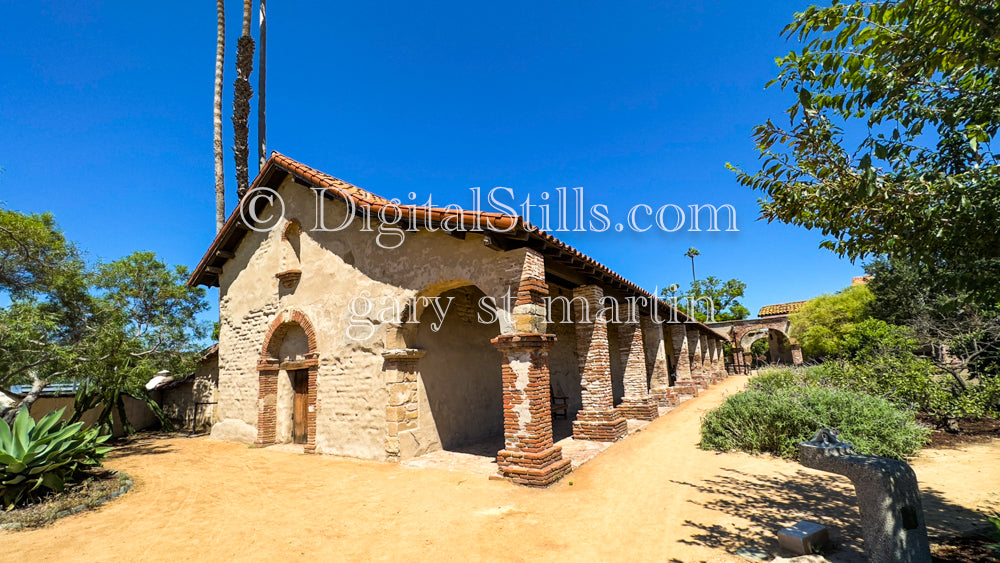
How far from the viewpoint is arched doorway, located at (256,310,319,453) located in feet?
33.9

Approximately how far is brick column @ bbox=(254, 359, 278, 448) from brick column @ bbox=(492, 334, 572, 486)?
6690mm

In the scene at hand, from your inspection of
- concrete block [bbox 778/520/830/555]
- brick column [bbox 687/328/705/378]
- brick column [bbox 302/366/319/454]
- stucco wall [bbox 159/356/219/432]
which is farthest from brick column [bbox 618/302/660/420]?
stucco wall [bbox 159/356/219/432]

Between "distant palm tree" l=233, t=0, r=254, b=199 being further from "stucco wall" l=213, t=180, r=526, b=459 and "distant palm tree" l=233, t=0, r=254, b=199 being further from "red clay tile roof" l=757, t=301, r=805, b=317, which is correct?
"red clay tile roof" l=757, t=301, r=805, b=317

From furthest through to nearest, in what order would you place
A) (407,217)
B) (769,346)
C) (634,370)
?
1. (769,346)
2. (634,370)
3. (407,217)

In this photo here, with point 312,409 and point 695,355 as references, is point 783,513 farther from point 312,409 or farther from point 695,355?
point 695,355

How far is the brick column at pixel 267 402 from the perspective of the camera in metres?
10.3

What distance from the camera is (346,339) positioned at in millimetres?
8953

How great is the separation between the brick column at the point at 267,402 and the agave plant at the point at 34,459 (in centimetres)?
353

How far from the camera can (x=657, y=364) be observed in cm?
1377

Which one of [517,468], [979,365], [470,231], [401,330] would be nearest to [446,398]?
[401,330]

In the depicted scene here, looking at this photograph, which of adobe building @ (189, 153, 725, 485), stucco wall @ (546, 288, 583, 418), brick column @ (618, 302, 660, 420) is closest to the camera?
adobe building @ (189, 153, 725, 485)

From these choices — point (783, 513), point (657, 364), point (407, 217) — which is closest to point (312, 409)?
point (407, 217)

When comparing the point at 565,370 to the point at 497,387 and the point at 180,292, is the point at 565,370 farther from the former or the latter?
the point at 180,292

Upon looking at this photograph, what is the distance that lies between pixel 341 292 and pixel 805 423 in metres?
9.01
